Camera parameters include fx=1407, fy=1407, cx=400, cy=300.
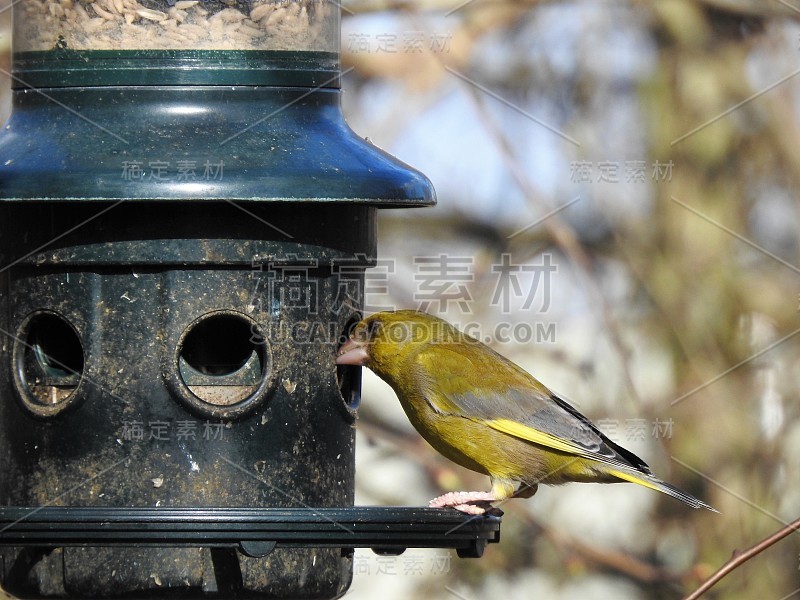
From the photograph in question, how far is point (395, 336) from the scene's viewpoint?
580cm

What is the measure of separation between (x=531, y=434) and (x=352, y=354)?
2.75 feet

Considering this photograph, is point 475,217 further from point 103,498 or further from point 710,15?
point 103,498

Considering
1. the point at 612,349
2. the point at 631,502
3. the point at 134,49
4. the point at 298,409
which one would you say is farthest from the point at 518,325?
the point at 134,49

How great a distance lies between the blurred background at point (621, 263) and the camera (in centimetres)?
767

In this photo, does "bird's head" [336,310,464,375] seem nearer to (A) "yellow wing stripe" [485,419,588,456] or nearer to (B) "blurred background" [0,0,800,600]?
(A) "yellow wing stripe" [485,419,588,456]

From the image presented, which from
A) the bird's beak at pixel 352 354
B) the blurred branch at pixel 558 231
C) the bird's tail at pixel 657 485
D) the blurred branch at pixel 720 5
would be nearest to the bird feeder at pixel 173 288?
the bird's beak at pixel 352 354

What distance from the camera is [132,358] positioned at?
4.79 metres

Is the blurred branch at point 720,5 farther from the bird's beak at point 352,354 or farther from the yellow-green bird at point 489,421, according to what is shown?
the bird's beak at point 352,354

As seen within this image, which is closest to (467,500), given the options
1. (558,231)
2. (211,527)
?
(211,527)

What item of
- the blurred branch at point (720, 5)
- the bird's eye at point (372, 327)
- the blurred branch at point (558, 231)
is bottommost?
the bird's eye at point (372, 327)

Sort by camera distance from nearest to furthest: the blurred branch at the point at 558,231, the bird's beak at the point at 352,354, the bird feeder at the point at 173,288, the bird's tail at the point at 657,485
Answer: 1. the bird feeder at the point at 173,288
2. the bird's beak at the point at 352,354
3. the bird's tail at the point at 657,485
4. the blurred branch at the point at 558,231

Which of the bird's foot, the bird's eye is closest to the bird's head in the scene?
the bird's eye

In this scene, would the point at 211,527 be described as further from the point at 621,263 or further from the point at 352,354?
the point at 621,263

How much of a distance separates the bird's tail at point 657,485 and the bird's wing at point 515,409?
0.05 meters
